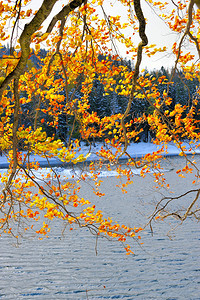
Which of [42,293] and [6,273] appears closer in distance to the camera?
[42,293]

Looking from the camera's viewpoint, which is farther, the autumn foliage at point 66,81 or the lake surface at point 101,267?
the lake surface at point 101,267

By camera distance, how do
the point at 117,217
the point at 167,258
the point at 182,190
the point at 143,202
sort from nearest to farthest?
the point at 167,258 → the point at 117,217 → the point at 143,202 → the point at 182,190

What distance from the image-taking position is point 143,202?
11.4m

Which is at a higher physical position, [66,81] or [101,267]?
[66,81]

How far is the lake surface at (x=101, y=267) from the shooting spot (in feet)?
18.2

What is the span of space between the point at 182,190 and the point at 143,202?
2.53 metres

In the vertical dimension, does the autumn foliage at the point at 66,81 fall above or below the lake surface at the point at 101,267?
above

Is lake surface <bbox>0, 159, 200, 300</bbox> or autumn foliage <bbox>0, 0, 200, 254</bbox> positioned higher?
autumn foliage <bbox>0, 0, 200, 254</bbox>

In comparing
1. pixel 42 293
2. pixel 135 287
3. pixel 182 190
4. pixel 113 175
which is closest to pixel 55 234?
pixel 42 293

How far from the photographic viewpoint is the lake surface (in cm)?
555

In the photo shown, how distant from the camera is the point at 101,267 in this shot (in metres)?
6.41

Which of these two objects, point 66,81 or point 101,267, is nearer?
point 66,81

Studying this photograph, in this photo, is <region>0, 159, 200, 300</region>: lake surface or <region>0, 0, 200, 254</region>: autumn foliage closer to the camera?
<region>0, 0, 200, 254</region>: autumn foliage

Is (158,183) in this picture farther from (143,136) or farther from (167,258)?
(143,136)
